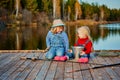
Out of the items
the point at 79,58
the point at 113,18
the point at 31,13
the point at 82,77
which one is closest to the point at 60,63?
the point at 79,58

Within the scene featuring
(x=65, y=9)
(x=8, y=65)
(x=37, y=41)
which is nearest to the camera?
(x=8, y=65)

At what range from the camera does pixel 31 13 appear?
6094cm

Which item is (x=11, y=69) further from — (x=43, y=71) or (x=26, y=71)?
(x=43, y=71)

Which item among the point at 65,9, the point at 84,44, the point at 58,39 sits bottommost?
the point at 84,44

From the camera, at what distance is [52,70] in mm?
6969

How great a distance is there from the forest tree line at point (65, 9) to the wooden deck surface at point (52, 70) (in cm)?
3218

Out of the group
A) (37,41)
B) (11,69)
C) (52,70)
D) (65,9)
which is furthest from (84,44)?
(65,9)

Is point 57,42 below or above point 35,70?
above

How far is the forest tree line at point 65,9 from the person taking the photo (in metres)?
57.5

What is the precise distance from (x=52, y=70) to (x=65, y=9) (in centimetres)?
8272

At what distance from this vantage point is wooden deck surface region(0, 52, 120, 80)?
20.5 ft

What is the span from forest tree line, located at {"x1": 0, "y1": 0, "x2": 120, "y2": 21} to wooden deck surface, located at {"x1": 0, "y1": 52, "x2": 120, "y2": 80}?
3218 centimetres

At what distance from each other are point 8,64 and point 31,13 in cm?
5354

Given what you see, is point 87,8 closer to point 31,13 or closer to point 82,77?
point 31,13
